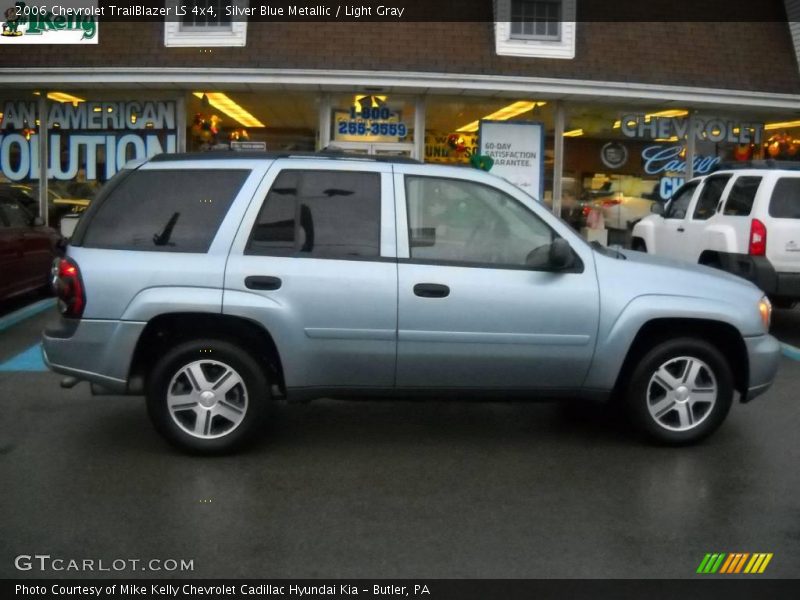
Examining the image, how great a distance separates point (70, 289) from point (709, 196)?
7.96 m

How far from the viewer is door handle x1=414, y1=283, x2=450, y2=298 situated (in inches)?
227

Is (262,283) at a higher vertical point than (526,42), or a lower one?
lower

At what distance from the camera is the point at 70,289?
5.70 meters

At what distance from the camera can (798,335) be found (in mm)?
11102

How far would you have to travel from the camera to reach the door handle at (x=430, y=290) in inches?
227

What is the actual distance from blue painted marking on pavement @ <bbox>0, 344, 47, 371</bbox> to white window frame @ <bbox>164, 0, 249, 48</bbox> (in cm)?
757

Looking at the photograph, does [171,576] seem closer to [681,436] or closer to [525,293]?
[525,293]

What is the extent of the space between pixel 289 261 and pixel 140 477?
1535 millimetres

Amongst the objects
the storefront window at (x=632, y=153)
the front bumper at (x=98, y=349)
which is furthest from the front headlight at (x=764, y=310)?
the storefront window at (x=632, y=153)

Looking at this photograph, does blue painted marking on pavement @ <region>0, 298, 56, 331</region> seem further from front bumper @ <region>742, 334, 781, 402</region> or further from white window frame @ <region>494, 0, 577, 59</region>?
white window frame @ <region>494, 0, 577, 59</region>

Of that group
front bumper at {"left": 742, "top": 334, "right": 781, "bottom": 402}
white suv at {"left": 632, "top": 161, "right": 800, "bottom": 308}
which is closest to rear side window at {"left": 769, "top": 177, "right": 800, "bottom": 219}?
white suv at {"left": 632, "top": 161, "right": 800, "bottom": 308}

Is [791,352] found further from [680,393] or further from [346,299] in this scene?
[346,299]

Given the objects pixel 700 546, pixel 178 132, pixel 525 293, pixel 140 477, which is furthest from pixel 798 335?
pixel 178 132

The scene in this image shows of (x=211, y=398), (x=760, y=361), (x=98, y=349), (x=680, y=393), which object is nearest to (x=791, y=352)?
(x=760, y=361)
